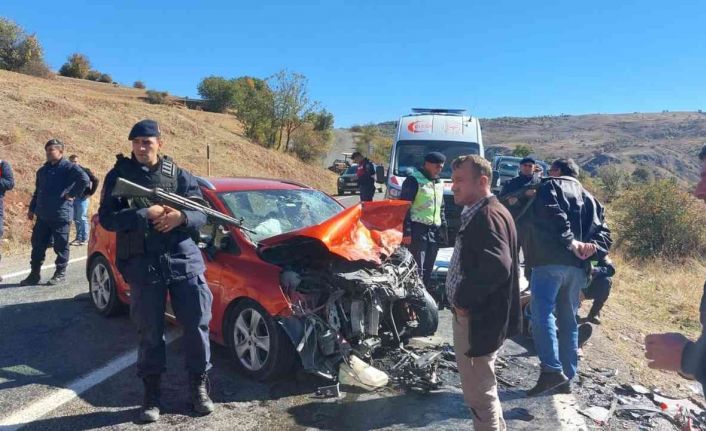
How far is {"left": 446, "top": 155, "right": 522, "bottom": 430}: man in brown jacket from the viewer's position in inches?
112

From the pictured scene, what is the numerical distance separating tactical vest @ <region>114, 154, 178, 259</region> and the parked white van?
22.9 ft

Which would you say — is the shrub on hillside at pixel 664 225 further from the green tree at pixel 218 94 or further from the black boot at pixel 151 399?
the green tree at pixel 218 94

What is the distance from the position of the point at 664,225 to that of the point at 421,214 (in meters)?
10.7

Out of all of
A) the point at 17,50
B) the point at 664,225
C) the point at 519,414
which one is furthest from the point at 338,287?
the point at 17,50

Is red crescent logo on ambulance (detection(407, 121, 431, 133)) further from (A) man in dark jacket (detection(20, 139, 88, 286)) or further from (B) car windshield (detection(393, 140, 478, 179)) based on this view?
(A) man in dark jacket (detection(20, 139, 88, 286))

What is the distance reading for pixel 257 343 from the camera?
411 cm

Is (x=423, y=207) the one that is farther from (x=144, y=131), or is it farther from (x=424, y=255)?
(x=144, y=131)

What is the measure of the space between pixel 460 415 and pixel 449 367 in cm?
83

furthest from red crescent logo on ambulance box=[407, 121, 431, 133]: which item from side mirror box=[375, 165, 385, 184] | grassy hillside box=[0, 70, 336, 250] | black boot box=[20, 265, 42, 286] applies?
grassy hillside box=[0, 70, 336, 250]

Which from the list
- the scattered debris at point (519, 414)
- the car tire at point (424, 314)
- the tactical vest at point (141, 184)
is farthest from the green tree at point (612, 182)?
the tactical vest at point (141, 184)

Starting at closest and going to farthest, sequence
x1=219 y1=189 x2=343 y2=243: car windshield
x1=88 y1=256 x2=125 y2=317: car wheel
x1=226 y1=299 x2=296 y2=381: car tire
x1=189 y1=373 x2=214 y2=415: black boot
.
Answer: x1=189 y1=373 x2=214 y2=415: black boot → x1=226 y1=299 x2=296 y2=381: car tire → x1=219 y1=189 x2=343 y2=243: car windshield → x1=88 y1=256 x2=125 y2=317: car wheel

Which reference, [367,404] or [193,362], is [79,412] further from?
[367,404]

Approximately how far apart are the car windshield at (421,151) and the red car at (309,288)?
5.94 meters

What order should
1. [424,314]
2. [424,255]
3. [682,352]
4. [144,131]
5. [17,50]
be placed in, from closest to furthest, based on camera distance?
[682,352], [144,131], [424,314], [424,255], [17,50]
